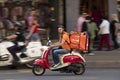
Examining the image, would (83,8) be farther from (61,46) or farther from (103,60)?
(61,46)

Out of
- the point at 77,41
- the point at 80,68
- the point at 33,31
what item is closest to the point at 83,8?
the point at 33,31

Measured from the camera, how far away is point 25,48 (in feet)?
54.7

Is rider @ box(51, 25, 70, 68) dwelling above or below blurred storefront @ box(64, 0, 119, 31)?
below

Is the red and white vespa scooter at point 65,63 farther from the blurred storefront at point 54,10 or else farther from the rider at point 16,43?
the blurred storefront at point 54,10

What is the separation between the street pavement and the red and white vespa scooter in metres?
2.67

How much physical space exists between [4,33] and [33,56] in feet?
16.1

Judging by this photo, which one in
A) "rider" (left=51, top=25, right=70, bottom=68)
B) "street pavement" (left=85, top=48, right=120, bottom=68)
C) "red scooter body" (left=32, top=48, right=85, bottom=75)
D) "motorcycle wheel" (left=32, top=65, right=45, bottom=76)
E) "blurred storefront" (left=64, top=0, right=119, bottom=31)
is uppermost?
"blurred storefront" (left=64, top=0, right=119, bottom=31)

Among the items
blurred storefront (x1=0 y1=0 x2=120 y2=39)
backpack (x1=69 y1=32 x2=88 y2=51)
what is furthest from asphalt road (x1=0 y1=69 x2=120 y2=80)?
blurred storefront (x1=0 y1=0 x2=120 y2=39)

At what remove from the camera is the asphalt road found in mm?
13922

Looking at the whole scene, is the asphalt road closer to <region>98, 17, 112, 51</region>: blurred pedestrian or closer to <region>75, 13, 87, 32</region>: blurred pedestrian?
<region>75, 13, 87, 32</region>: blurred pedestrian

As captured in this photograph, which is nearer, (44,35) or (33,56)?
(33,56)

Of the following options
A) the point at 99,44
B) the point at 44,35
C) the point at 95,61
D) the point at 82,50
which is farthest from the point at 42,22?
the point at 82,50

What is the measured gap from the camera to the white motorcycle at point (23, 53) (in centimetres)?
1659

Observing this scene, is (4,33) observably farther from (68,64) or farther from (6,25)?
(68,64)
